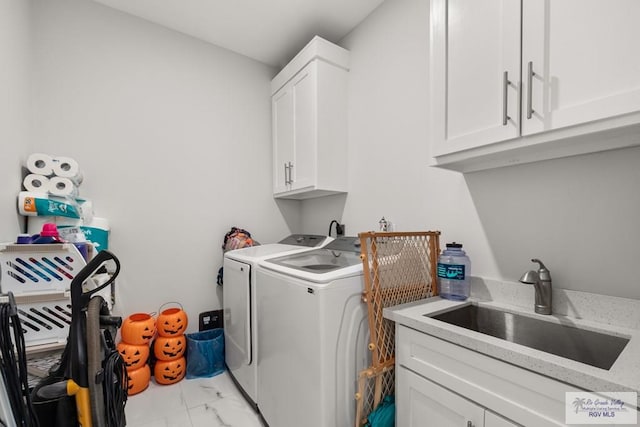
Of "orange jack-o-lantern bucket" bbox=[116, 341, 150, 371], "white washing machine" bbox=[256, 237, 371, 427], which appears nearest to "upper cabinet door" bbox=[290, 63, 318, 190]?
"white washing machine" bbox=[256, 237, 371, 427]

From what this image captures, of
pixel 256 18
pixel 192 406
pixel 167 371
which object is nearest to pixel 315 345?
pixel 192 406

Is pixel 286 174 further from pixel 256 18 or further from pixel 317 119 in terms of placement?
pixel 256 18

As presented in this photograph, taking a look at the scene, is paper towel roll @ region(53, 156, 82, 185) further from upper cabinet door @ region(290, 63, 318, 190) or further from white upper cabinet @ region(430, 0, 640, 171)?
white upper cabinet @ region(430, 0, 640, 171)

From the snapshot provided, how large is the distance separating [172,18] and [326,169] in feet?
5.78

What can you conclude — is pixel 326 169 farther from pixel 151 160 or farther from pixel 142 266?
pixel 142 266

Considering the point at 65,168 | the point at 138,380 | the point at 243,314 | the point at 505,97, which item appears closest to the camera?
the point at 505,97

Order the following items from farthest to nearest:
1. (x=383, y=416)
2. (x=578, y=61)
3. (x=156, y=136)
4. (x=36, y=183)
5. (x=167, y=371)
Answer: (x=156, y=136)
(x=167, y=371)
(x=36, y=183)
(x=383, y=416)
(x=578, y=61)

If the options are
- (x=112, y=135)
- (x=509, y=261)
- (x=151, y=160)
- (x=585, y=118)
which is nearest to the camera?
(x=585, y=118)

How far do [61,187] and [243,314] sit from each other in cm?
139

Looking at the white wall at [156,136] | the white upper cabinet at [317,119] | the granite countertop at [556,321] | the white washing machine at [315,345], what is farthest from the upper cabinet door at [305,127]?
the granite countertop at [556,321]

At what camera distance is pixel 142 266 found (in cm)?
Result: 228

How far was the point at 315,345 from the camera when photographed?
1.26 metres

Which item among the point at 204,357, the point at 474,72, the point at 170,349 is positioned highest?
the point at 474,72

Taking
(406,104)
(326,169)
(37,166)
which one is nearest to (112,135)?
(37,166)
